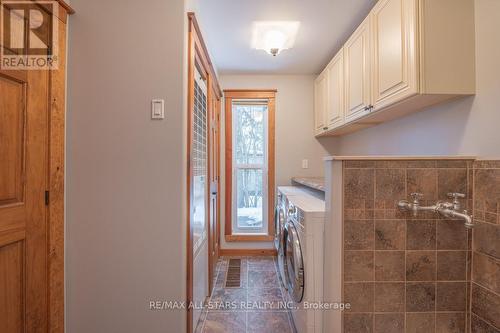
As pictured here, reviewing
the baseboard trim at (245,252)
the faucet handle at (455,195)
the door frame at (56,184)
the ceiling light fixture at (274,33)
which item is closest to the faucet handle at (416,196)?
the faucet handle at (455,195)

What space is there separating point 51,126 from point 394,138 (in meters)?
2.27

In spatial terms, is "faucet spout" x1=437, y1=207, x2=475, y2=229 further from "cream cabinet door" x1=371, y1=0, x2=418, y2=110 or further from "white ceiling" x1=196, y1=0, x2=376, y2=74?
"white ceiling" x1=196, y1=0, x2=376, y2=74

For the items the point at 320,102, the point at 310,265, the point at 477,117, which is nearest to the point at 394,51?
the point at 477,117

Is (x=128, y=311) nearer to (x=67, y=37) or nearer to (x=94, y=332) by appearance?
(x=94, y=332)

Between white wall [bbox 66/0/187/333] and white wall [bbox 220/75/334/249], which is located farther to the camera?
white wall [bbox 220/75/334/249]

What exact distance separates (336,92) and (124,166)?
198 centimetres

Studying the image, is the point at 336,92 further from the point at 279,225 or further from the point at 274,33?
the point at 279,225

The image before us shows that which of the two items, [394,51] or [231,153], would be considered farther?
[231,153]

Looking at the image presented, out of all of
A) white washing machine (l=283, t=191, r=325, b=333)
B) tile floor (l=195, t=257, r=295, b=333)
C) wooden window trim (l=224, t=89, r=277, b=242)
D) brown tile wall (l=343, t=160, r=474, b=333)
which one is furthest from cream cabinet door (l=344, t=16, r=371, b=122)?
tile floor (l=195, t=257, r=295, b=333)

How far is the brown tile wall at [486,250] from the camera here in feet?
3.71

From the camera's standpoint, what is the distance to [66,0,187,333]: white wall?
1.27m

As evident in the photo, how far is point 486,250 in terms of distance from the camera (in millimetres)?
1183

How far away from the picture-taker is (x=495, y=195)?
113 cm

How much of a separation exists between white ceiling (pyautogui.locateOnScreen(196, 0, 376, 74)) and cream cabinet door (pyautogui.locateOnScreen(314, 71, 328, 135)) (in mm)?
213
